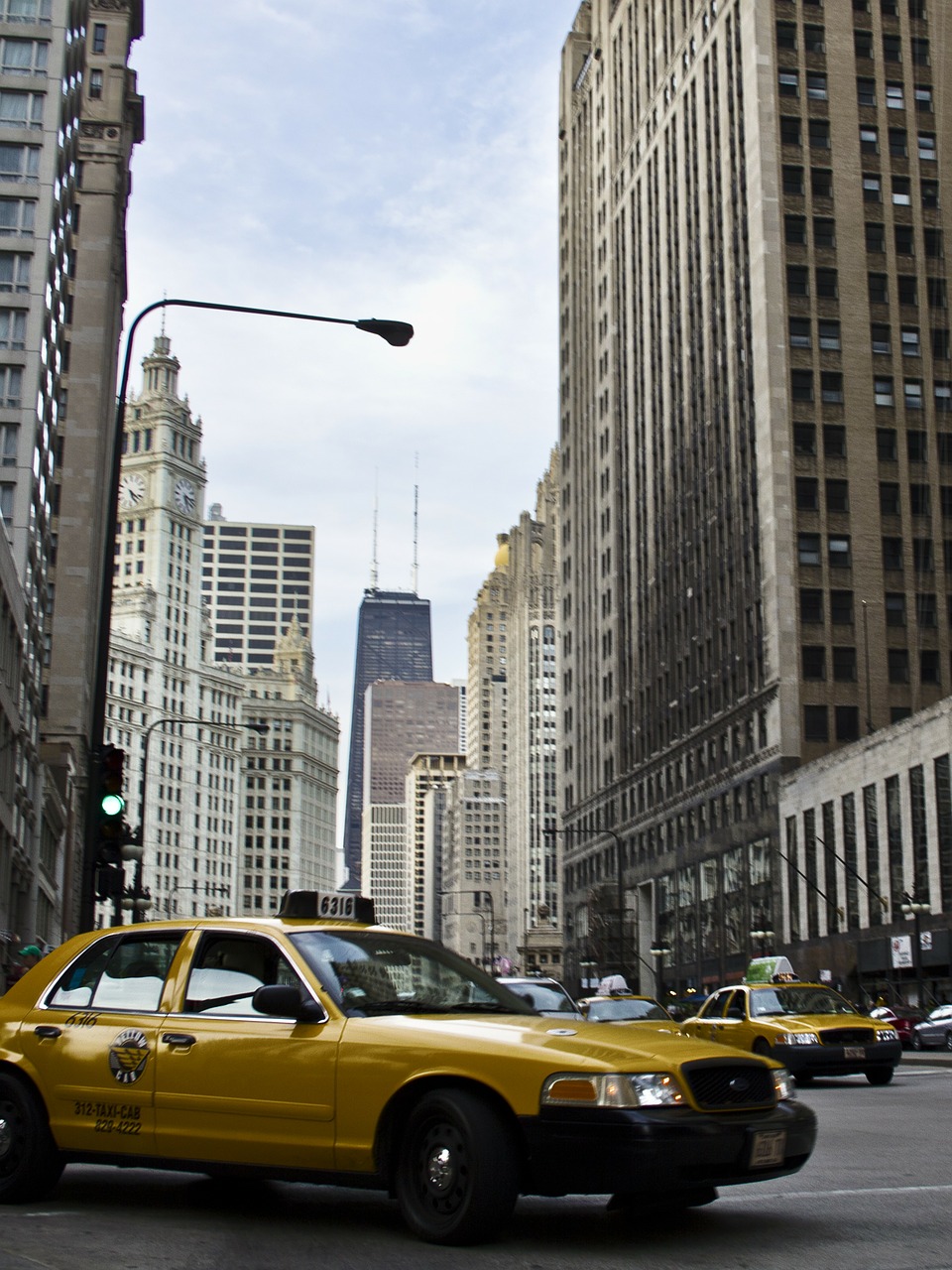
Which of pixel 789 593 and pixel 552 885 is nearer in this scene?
pixel 789 593

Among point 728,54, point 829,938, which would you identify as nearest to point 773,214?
point 728,54

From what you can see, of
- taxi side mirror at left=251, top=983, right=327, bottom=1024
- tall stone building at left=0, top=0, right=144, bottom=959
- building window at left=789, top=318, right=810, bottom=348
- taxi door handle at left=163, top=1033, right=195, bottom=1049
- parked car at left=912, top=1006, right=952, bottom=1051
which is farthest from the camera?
building window at left=789, top=318, right=810, bottom=348

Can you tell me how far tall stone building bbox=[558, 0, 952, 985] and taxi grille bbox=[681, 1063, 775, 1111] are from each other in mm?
61047

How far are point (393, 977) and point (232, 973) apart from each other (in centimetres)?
90

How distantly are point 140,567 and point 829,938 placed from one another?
395 feet

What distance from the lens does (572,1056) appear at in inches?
285

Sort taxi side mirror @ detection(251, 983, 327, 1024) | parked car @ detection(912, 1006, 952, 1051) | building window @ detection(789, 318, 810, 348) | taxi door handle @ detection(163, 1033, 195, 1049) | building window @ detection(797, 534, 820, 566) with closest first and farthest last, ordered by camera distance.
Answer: taxi side mirror @ detection(251, 983, 327, 1024) → taxi door handle @ detection(163, 1033, 195, 1049) → parked car @ detection(912, 1006, 952, 1051) → building window @ detection(797, 534, 820, 566) → building window @ detection(789, 318, 810, 348)

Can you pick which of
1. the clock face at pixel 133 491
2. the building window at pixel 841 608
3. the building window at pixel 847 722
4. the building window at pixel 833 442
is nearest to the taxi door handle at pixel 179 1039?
the building window at pixel 847 722

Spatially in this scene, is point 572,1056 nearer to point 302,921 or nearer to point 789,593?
point 302,921

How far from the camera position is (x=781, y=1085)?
7.95 metres

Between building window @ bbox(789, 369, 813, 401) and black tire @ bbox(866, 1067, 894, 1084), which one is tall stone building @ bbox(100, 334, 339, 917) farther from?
black tire @ bbox(866, 1067, 894, 1084)

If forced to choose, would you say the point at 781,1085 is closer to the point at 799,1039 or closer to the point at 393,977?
the point at 393,977

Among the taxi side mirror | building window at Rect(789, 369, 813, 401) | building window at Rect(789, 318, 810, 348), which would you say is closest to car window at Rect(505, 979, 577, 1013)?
the taxi side mirror

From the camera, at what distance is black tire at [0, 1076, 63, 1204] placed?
8461 mm
